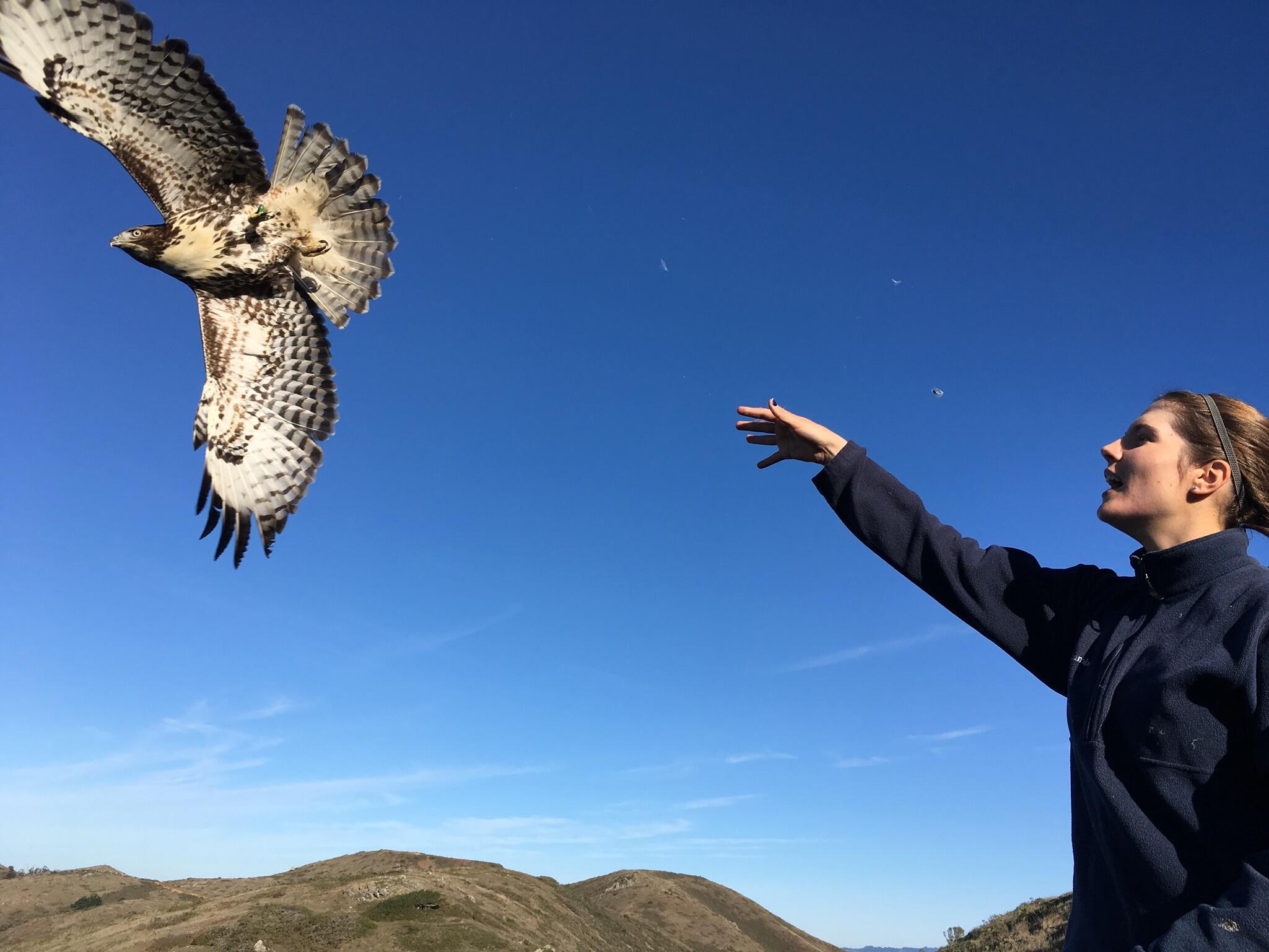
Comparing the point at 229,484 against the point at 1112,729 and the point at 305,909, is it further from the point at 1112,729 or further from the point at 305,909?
the point at 305,909

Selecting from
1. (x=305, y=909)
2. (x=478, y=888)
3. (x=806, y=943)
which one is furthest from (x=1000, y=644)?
(x=806, y=943)

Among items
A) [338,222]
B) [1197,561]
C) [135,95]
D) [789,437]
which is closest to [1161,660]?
[1197,561]

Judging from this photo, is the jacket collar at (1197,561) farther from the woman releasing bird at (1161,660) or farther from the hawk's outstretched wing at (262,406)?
the hawk's outstretched wing at (262,406)

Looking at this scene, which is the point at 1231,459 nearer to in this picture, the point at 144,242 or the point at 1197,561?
the point at 1197,561

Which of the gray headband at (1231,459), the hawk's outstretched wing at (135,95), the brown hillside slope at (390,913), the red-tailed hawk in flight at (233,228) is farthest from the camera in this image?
the brown hillside slope at (390,913)

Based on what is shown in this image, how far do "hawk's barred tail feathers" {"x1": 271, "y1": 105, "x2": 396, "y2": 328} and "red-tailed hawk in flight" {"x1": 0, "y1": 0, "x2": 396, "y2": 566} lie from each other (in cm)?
1

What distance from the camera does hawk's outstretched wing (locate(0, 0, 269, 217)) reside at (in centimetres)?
809

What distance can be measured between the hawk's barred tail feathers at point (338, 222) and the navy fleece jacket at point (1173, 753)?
8321 mm

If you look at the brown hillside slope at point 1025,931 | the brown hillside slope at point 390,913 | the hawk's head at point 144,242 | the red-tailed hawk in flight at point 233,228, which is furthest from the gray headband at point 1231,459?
the brown hillside slope at point 390,913

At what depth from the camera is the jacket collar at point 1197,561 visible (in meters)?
2.60

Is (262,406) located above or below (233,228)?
below

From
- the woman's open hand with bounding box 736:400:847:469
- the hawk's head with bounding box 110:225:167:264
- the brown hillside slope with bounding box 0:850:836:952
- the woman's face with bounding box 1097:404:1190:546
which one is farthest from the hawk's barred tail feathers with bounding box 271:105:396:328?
the brown hillside slope with bounding box 0:850:836:952

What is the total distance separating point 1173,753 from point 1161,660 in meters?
0.26

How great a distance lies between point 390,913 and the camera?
177 feet
